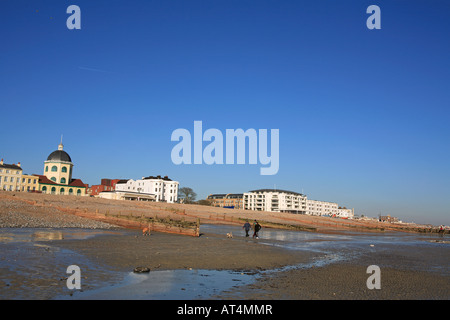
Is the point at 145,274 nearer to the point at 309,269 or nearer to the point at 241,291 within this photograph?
the point at 241,291

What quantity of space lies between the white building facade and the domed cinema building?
41.9 m

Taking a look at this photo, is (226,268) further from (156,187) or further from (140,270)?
(156,187)

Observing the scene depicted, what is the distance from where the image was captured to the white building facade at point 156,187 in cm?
15738

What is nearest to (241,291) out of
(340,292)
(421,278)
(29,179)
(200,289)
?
(200,289)

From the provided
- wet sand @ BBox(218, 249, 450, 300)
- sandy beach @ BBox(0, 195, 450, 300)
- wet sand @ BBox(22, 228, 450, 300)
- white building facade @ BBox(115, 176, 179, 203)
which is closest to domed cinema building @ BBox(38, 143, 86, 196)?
white building facade @ BBox(115, 176, 179, 203)

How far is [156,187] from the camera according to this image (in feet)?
516

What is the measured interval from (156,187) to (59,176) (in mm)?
49123

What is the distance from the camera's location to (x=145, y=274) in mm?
13883

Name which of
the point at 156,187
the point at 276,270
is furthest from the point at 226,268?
the point at 156,187

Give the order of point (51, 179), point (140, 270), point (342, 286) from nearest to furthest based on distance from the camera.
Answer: point (342, 286) → point (140, 270) → point (51, 179)

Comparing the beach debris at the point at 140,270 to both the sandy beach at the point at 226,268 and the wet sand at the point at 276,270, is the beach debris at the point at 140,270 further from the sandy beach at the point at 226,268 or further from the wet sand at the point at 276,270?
the wet sand at the point at 276,270

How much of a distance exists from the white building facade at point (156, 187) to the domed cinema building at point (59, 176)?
138ft
